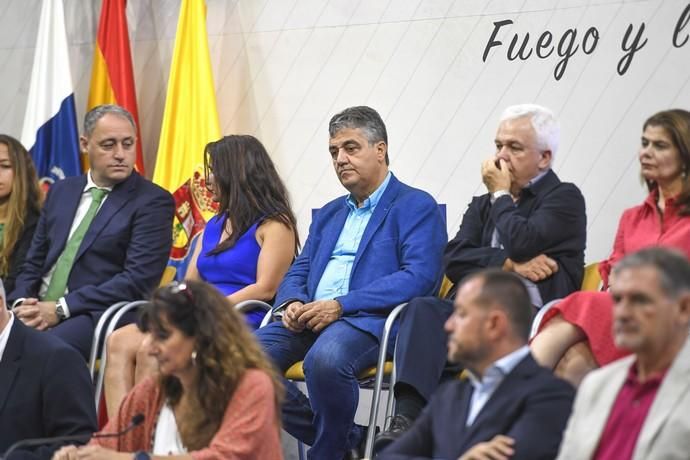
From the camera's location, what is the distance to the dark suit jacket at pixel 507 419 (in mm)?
3193

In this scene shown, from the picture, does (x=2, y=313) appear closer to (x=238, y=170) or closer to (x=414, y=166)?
(x=238, y=170)

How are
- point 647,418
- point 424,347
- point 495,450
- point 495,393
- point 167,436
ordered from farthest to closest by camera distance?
1. point 424,347
2. point 167,436
3. point 495,393
4. point 495,450
5. point 647,418

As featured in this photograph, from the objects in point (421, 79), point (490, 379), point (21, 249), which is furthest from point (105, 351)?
point (490, 379)

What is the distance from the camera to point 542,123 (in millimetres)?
4945

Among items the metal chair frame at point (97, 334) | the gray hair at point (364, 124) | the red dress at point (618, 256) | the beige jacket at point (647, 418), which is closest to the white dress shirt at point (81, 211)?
the metal chair frame at point (97, 334)

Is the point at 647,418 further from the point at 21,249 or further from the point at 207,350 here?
the point at 21,249

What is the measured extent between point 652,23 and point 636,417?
2.96m

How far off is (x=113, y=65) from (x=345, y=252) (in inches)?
91.5

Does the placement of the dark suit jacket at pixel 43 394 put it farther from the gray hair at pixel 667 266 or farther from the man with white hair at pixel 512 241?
the gray hair at pixel 667 266

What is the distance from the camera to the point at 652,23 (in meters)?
5.69

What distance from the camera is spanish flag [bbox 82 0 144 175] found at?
23.3 ft

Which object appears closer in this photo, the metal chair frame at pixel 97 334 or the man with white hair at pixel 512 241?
the man with white hair at pixel 512 241

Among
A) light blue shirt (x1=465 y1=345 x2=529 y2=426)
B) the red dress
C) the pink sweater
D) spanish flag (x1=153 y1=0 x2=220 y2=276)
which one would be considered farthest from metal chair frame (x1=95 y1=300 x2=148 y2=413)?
light blue shirt (x1=465 y1=345 x2=529 y2=426)

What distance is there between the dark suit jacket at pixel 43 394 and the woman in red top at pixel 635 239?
1376 mm
